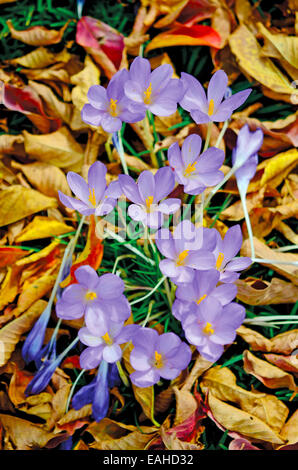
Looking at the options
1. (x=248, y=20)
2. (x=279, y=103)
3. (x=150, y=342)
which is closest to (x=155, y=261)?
(x=150, y=342)

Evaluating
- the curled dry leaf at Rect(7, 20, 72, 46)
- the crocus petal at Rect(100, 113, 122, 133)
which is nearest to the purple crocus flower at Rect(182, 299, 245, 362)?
the crocus petal at Rect(100, 113, 122, 133)

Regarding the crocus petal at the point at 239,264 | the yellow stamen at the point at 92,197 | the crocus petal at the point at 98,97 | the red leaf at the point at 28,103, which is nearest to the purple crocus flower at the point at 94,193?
the yellow stamen at the point at 92,197

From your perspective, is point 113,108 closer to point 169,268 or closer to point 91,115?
point 91,115

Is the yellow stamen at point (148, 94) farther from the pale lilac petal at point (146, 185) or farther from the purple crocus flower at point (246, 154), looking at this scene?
the purple crocus flower at point (246, 154)

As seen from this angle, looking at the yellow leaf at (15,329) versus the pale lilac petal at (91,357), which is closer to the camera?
the pale lilac petal at (91,357)

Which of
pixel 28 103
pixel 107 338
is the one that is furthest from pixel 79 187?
pixel 28 103

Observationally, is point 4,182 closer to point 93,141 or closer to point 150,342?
point 93,141
